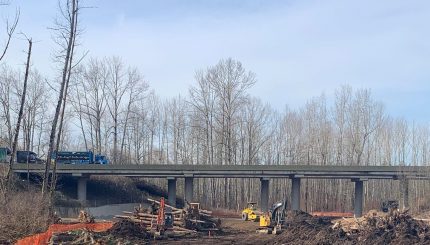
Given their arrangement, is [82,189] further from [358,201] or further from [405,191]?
[405,191]

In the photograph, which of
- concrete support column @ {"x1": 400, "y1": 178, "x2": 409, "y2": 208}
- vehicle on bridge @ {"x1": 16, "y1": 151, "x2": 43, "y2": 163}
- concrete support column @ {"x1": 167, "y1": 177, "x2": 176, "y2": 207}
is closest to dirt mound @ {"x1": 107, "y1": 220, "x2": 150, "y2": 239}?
concrete support column @ {"x1": 167, "y1": 177, "x2": 176, "y2": 207}

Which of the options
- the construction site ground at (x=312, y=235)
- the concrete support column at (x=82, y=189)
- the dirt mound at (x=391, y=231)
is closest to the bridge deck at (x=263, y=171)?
the concrete support column at (x=82, y=189)

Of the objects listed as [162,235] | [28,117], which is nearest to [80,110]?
[28,117]

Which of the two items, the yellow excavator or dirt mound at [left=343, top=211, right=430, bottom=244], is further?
the yellow excavator

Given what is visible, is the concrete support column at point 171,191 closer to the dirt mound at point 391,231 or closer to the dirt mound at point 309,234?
the dirt mound at point 309,234

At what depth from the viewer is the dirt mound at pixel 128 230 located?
26.1 meters

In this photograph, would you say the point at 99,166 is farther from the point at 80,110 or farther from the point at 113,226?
the point at 113,226

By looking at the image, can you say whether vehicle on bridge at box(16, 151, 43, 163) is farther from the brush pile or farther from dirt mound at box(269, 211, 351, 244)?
the brush pile

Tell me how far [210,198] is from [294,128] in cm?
1520

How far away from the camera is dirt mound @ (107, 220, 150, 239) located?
85.6ft

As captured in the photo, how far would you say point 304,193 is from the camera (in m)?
73.0

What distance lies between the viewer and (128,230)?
27.4m

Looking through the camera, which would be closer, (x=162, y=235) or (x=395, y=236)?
(x=395, y=236)

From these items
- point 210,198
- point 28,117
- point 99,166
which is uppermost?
point 28,117
